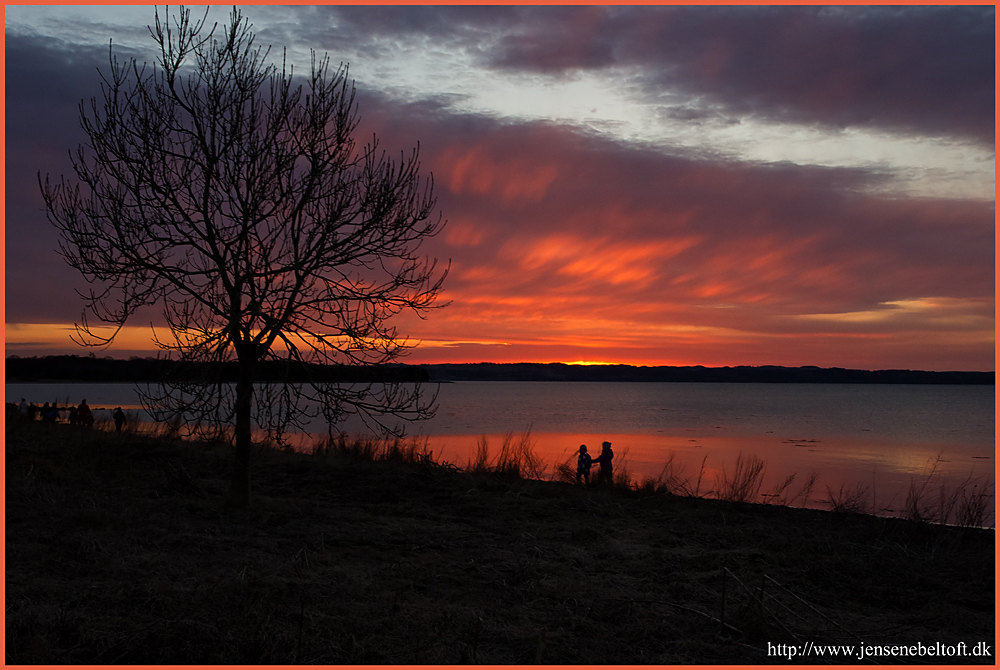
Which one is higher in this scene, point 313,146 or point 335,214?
point 313,146

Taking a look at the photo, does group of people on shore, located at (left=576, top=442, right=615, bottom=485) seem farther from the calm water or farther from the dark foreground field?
the calm water

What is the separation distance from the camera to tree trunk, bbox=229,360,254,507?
10406 mm

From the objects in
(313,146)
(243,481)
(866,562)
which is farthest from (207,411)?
(866,562)

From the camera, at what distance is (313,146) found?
10086 mm

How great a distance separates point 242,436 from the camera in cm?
1070

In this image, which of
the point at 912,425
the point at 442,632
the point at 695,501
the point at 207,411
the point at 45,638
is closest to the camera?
the point at 45,638

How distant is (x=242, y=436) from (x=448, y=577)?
4.63 meters

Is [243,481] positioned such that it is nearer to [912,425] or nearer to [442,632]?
[442,632]

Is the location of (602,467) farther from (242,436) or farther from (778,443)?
(778,443)

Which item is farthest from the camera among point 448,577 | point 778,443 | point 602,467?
point 778,443

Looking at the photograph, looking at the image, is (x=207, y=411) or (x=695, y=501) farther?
(x=695, y=501)

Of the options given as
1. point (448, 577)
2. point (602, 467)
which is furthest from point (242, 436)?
point (602, 467)

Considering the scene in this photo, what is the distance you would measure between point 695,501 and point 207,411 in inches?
375

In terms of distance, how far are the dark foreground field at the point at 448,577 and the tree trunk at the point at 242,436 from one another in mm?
353
